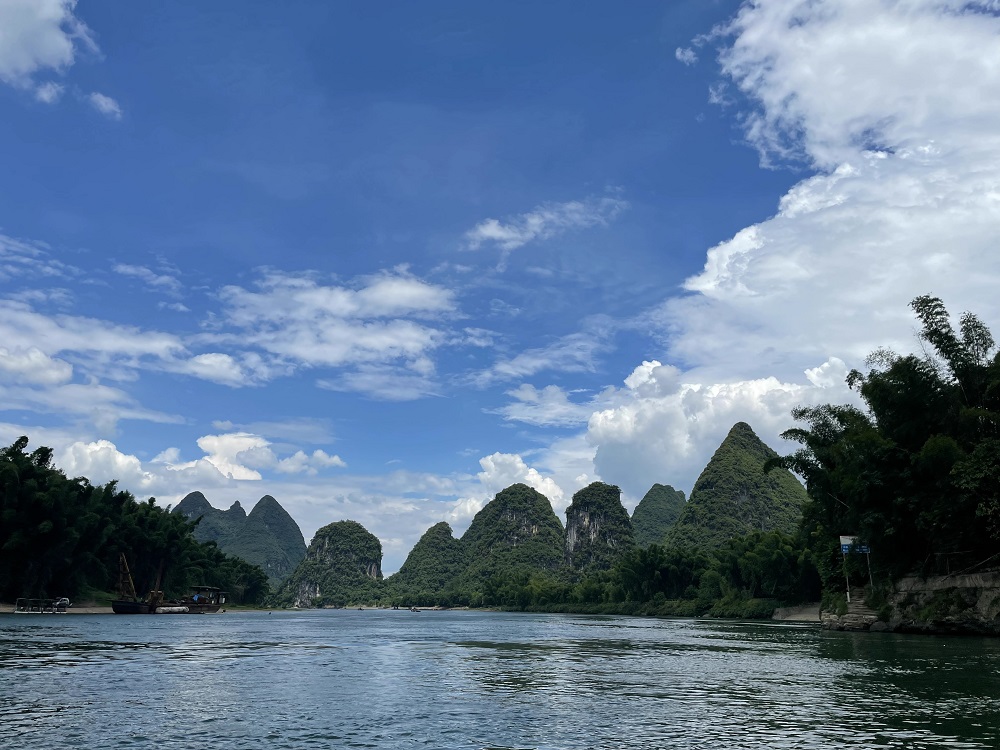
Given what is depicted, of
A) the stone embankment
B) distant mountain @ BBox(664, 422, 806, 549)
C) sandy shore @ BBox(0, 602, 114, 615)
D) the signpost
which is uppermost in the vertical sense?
distant mountain @ BBox(664, 422, 806, 549)

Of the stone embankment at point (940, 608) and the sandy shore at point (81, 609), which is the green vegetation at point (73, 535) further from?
the stone embankment at point (940, 608)

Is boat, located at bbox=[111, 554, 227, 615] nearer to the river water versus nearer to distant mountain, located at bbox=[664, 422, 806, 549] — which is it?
the river water

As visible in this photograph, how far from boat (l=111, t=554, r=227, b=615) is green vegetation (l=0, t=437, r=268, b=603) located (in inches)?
72.1

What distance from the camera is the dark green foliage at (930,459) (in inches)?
1565

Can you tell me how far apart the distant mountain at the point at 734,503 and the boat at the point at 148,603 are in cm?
9841

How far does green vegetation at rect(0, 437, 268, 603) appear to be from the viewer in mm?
73938

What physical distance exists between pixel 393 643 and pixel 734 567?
190 ft

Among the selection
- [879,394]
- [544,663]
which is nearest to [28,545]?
[544,663]

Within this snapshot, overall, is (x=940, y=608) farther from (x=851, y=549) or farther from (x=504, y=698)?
(x=504, y=698)

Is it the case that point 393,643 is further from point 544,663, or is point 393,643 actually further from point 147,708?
point 147,708

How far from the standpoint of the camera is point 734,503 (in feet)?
562

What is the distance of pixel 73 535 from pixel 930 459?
3056 inches

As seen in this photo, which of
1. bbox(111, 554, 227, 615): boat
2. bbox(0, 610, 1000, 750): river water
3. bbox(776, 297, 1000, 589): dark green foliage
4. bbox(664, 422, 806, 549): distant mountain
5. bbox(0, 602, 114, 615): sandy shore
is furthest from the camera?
bbox(664, 422, 806, 549): distant mountain

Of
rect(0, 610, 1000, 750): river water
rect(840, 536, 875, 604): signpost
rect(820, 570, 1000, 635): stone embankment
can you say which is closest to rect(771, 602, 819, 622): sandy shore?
rect(840, 536, 875, 604): signpost
